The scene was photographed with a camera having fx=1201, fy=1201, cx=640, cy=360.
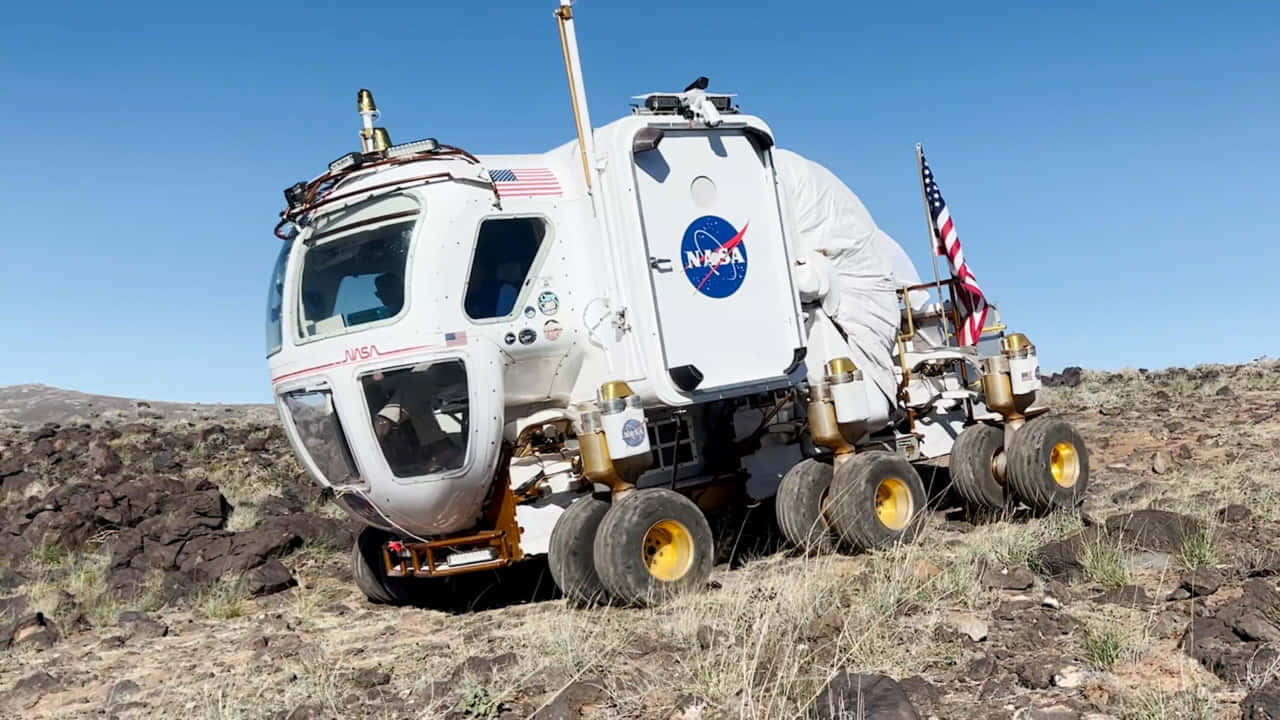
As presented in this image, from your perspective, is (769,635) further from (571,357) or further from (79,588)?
(79,588)

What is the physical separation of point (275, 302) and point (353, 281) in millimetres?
842

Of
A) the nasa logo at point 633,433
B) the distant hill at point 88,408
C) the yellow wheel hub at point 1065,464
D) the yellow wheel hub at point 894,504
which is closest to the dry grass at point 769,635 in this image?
the nasa logo at point 633,433

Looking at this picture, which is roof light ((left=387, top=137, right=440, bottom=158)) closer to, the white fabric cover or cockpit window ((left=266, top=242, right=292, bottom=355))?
cockpit window ((left=266, top=242, right=292, bottom=355))

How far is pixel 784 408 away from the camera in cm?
1043

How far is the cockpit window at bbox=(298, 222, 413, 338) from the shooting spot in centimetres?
827

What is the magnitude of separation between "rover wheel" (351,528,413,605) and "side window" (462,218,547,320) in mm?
2483

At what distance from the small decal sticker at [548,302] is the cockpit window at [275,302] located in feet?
6.33

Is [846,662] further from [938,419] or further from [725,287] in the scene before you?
[938,419]

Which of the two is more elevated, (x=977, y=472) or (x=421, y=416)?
(x=421, y=416)

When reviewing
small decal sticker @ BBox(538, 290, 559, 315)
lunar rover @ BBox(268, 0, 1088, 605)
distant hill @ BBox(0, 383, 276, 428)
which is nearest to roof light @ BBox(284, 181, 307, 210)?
lunar rover @ BBox(268, 0, 1088, 605)

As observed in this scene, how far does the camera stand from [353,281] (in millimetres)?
8523

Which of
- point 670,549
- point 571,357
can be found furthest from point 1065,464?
point 571,357

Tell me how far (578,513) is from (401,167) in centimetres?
276

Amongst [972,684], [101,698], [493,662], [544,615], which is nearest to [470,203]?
[544,615]
